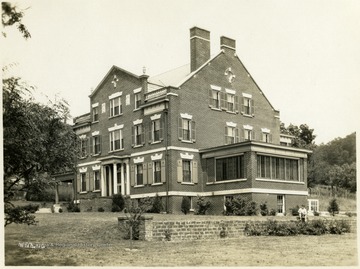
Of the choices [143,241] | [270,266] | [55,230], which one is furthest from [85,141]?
[270,266]

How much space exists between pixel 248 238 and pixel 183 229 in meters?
2.79

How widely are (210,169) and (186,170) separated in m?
1.56

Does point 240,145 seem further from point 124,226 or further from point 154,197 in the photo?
point 124,226

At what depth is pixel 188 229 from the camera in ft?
63.7

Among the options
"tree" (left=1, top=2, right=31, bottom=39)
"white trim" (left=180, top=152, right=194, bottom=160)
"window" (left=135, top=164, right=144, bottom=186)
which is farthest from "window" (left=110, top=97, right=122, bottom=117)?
"tree" (left=1, top=2, right=31, bottom=39)

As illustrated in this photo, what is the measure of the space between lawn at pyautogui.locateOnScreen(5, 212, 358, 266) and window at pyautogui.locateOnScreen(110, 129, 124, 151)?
54.7 ft

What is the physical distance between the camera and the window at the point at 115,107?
37.8m

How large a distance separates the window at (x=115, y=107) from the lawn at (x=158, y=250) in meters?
17.6

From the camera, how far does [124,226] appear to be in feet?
63.2

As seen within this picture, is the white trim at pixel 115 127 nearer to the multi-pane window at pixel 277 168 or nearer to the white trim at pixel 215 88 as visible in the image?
the white trim at pixel 215 88

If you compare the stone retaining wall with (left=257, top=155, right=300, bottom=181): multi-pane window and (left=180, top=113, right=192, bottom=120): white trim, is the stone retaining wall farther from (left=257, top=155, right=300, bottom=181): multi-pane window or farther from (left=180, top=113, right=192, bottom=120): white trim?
(left=180, top=113, right=192, bottom=120): white trim

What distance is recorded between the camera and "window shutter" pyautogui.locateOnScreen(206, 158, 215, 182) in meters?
33.8

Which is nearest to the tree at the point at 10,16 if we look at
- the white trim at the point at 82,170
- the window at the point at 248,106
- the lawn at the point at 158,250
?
Result: the lawn at the point at 158,250

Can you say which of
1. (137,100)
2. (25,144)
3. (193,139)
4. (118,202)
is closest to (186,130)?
(193,139)
